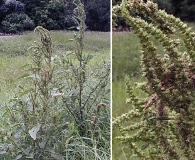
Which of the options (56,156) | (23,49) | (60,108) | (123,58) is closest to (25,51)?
(23,49)

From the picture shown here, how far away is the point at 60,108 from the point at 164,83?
463mm

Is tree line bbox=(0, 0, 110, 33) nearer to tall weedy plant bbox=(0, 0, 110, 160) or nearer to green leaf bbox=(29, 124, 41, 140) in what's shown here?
tall weedy plant bbox=(0, 0, 110, 160)

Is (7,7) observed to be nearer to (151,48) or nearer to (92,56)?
(92,56)

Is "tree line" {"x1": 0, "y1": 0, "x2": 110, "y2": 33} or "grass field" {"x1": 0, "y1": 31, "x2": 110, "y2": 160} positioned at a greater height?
"tree line" {"x1": 0, "y1": 0, "x2": 110, "y2": 33}

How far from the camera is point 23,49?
32.6 inches

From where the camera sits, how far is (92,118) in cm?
91

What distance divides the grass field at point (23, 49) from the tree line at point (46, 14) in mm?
19

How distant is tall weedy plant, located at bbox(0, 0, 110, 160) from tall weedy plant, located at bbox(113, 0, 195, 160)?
1.02 feet

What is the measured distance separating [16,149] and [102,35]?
360mm

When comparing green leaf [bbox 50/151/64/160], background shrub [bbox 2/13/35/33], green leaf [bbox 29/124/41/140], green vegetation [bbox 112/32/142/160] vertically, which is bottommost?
green leaf [bbox 50/151/64/160]

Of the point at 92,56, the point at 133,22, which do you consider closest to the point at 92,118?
the point at 92,56

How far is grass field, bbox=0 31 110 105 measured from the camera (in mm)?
830

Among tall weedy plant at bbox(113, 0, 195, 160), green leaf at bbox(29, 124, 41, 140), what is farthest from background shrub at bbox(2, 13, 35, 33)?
tall weedy plant at bbox(113, 0, 195, 160)

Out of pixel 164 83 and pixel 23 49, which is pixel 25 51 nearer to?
pixel 23 49
